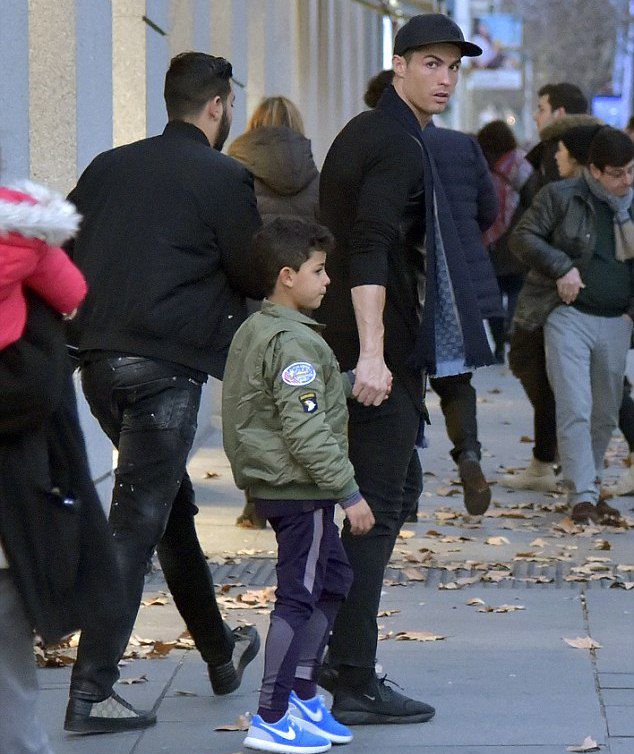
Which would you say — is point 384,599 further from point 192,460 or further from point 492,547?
point 192,460

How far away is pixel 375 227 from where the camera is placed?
199 inches

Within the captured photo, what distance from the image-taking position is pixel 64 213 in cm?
362

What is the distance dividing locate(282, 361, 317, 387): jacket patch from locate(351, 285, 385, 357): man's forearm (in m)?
0.35

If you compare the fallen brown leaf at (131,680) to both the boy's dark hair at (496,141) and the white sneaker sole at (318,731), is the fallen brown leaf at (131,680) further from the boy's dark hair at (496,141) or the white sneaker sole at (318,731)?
the boy's dark hair at (496,141)

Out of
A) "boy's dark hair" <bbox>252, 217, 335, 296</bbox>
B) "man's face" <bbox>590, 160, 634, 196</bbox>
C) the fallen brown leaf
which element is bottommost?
the fallen brown leaf

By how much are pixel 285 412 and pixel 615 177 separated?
4480mm

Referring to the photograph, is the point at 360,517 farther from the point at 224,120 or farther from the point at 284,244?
the point at 224,120

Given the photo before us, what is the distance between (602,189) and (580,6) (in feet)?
190

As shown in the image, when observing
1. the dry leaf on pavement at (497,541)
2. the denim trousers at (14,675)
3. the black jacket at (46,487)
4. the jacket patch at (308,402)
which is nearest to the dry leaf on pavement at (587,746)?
the jacket patch at (308,402)

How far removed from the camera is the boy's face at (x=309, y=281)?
4844mm

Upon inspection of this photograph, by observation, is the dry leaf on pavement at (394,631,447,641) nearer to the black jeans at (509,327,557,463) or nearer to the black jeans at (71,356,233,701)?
the black jeans at (71,356,233,701)

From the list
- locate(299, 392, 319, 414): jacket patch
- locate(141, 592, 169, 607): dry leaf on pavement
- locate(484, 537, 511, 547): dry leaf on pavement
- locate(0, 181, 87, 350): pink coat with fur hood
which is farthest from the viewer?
locate(484, 537, 511, 547): dry leaf on pavement

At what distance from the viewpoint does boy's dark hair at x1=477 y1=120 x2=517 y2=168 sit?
15055mm

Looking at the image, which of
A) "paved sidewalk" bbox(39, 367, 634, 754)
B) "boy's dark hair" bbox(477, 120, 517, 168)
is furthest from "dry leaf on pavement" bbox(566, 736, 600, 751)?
"boy's dark hair" bbox(477, 120, 517, 168)
